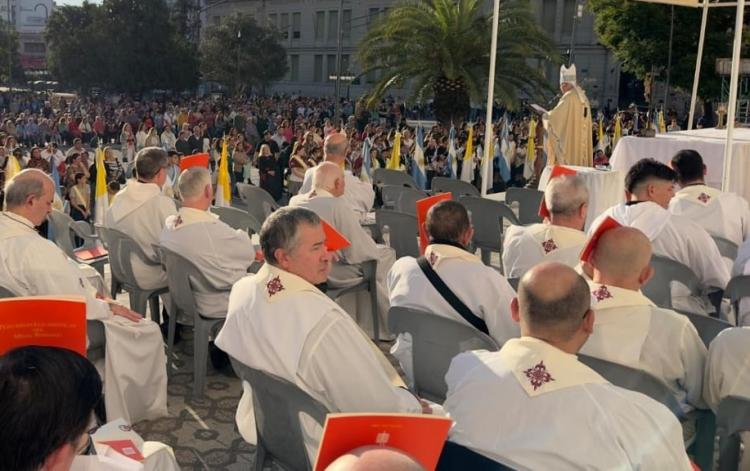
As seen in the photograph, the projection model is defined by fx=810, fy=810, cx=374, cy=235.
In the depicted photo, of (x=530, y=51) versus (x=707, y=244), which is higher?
(x=530, y=51)

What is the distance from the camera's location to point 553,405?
229 centimetres

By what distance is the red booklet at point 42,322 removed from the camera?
2.65 meters

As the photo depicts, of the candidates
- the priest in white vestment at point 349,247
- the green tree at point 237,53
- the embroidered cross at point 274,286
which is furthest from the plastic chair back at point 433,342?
the green tree at point 237,53

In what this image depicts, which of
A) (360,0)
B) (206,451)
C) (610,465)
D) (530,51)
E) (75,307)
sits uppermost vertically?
(360,0)

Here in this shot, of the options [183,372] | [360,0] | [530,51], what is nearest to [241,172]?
[530,51]

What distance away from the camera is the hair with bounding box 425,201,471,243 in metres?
3.92

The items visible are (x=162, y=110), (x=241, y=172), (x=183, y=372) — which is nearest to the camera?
(x=183, y=372)

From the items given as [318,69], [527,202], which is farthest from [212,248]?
[318,69]

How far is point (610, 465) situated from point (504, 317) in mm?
Result: 1507

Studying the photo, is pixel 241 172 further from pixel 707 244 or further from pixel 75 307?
pixel 75 307

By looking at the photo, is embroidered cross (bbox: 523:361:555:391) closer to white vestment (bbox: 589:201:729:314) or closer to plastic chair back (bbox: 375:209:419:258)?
white vestment (bbox: 589:201:729:314)

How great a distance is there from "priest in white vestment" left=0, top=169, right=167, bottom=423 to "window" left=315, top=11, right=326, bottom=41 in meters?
57.6

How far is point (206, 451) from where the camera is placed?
4.13 meters

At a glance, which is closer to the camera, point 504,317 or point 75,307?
point 75,307
